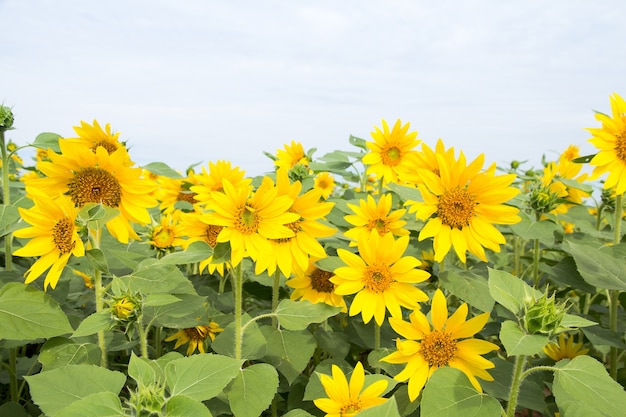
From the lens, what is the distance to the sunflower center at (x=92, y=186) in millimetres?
1875

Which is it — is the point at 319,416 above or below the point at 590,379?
below

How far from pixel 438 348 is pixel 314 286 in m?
0.66

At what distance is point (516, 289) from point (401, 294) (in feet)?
1.59

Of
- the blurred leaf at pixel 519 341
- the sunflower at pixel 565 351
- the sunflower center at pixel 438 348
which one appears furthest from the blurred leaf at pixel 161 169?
the sunflower at pixel 565 351

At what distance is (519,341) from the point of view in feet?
4.29

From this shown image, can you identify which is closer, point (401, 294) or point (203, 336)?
point (401, 294)

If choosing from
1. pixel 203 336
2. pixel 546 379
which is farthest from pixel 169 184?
pixel 546 379

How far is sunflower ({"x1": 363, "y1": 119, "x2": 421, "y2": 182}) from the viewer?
331cm

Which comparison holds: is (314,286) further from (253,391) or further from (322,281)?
(253,391)

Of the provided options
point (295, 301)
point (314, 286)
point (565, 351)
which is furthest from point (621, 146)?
point (295, 301)

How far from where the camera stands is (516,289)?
1569 mm

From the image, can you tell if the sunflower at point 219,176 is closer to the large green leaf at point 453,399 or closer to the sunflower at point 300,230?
the sunflower at point 300,230

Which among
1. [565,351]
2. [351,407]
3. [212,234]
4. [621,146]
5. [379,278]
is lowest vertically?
[565,351]

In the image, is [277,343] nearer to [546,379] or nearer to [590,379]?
[590,379]
